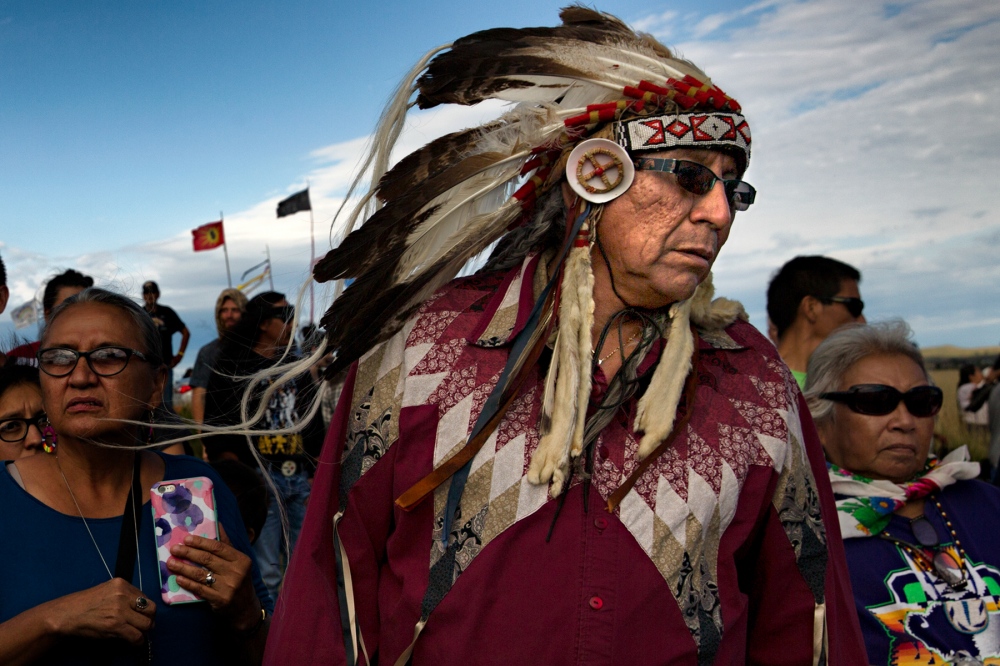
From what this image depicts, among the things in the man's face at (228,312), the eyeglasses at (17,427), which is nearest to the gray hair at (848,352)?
the eyeglasses at (17,427)

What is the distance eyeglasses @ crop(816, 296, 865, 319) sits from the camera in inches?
183

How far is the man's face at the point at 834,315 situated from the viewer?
464 cm

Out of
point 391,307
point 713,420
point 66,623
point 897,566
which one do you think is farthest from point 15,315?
point 897,566

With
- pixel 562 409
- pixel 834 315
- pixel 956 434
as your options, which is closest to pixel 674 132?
pixel 562 409

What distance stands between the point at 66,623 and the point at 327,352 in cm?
83

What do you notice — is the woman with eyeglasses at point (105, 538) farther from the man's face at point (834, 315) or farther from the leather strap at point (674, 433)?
the man's face at point (834, 315)

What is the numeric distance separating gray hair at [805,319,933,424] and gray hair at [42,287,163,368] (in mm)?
2308

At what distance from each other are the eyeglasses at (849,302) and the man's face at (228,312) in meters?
3.64

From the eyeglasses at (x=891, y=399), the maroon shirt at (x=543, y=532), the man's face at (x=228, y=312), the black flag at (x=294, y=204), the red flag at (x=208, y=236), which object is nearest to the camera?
the maroon shirt at (x=543, y=532)

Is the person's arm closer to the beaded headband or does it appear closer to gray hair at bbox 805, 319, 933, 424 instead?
the beaded headband

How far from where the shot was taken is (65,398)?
7.73 feet

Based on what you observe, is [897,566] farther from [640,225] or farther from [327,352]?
[327,352]

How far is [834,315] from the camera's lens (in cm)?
464

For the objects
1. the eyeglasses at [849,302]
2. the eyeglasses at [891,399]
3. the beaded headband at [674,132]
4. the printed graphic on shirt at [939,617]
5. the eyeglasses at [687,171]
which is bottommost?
the printed graphic on shirt at [939,617]
